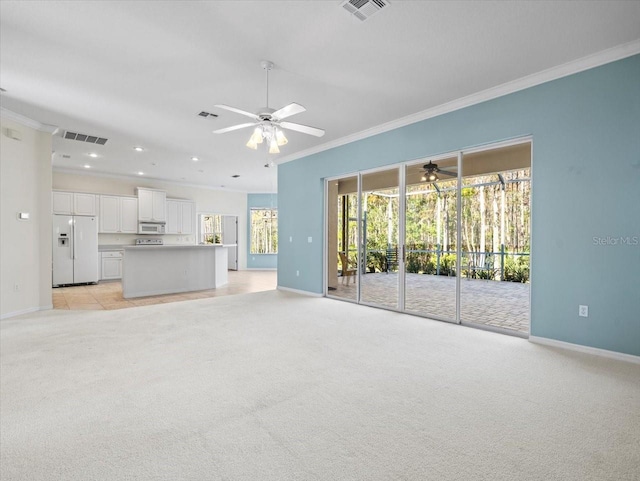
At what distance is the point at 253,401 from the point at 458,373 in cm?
173

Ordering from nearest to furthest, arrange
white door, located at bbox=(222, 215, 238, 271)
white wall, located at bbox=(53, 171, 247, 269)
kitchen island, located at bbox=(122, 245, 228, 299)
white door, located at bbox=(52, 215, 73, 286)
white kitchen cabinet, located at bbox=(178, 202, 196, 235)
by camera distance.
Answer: kitchen island, located at bbox=(122, 245, 228, 299) < white door, located at bbox=(52, 215, 73, 286) < white wall, located at bbox=(53, 171, 247, 269) < white kitchen cabinet, located at bbox=(178, 202, 196, 235) < white door, located at bbox=(222, 215, 238, 271)

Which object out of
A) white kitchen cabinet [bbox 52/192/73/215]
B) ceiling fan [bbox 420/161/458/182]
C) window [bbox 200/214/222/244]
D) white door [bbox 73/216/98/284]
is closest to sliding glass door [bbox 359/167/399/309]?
ceiling fan [bbox 420/161/458/182]

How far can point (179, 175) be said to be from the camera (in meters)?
9.35

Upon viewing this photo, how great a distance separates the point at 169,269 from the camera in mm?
7055

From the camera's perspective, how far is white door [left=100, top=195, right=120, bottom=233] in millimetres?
8828

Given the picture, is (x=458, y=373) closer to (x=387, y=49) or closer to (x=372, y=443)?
(x=372, y=443)

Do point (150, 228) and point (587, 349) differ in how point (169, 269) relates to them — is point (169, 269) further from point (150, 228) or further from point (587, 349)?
point (587, 349)

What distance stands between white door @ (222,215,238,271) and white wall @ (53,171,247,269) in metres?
0.17

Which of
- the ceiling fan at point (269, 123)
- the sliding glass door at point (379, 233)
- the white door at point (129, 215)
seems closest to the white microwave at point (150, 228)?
the white door at point (129, 215)

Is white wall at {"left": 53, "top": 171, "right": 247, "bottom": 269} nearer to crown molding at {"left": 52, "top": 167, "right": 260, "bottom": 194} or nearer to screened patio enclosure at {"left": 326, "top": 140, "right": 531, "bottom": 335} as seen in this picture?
crown molding at {"left": 52, "top": 167, "right": 260, "bottom": 194}

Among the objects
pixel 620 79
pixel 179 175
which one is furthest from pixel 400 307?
pixel 179 175

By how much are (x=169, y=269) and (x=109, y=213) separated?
342 centimetres

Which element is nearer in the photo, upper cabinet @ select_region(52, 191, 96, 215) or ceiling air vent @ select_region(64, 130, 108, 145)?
ceiling air vent @ select_region(64, 130, 108, 145)

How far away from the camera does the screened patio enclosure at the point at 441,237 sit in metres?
4.88
